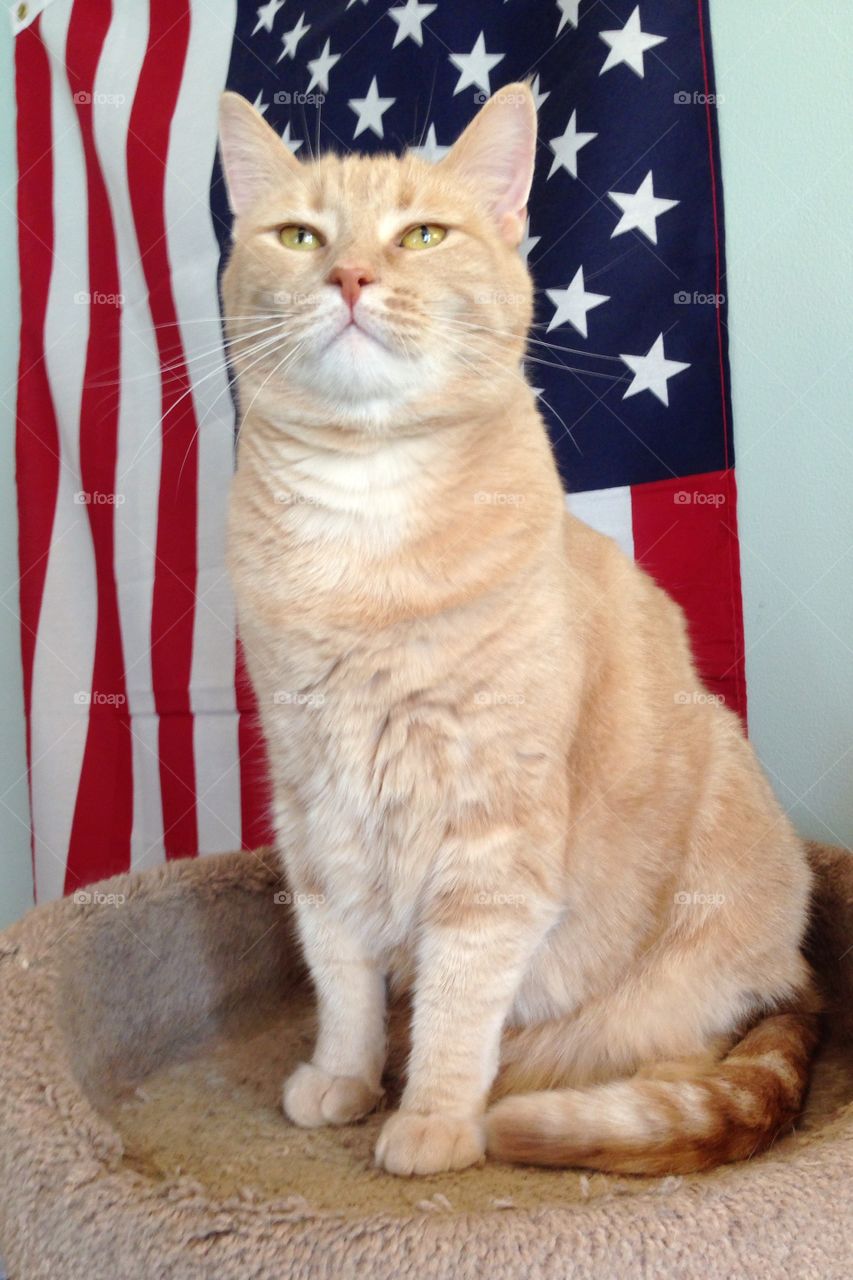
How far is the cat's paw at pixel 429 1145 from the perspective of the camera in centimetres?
110

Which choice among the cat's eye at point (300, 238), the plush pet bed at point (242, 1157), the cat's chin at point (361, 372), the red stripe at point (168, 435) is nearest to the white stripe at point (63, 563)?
the red stripe at point (168, 435)

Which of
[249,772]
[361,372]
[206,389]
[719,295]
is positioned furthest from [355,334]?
[249,772]

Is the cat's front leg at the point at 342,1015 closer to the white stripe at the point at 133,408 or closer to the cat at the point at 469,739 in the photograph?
the cat at the point at 469,739

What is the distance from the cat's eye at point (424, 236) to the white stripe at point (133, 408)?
121 cm

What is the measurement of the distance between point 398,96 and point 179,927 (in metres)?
1.60

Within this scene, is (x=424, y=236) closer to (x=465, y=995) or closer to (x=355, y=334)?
(x=355, y=334)

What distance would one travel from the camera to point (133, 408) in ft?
7.85

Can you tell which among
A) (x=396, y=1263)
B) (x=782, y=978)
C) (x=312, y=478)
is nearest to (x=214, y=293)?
(x=312, y=478)

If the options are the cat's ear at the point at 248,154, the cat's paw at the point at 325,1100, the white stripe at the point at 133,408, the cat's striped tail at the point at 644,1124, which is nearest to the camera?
the cat's striped tail at the point at 644,1124

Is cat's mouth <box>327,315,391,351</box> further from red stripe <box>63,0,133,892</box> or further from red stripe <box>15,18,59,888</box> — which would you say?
red stripe <box>15,18,59,888</box>

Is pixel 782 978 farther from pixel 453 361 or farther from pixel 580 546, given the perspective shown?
pixel 453 361

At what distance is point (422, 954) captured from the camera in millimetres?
1217

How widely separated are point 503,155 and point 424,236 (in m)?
0.17

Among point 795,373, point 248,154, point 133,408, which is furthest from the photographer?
point 133,408
